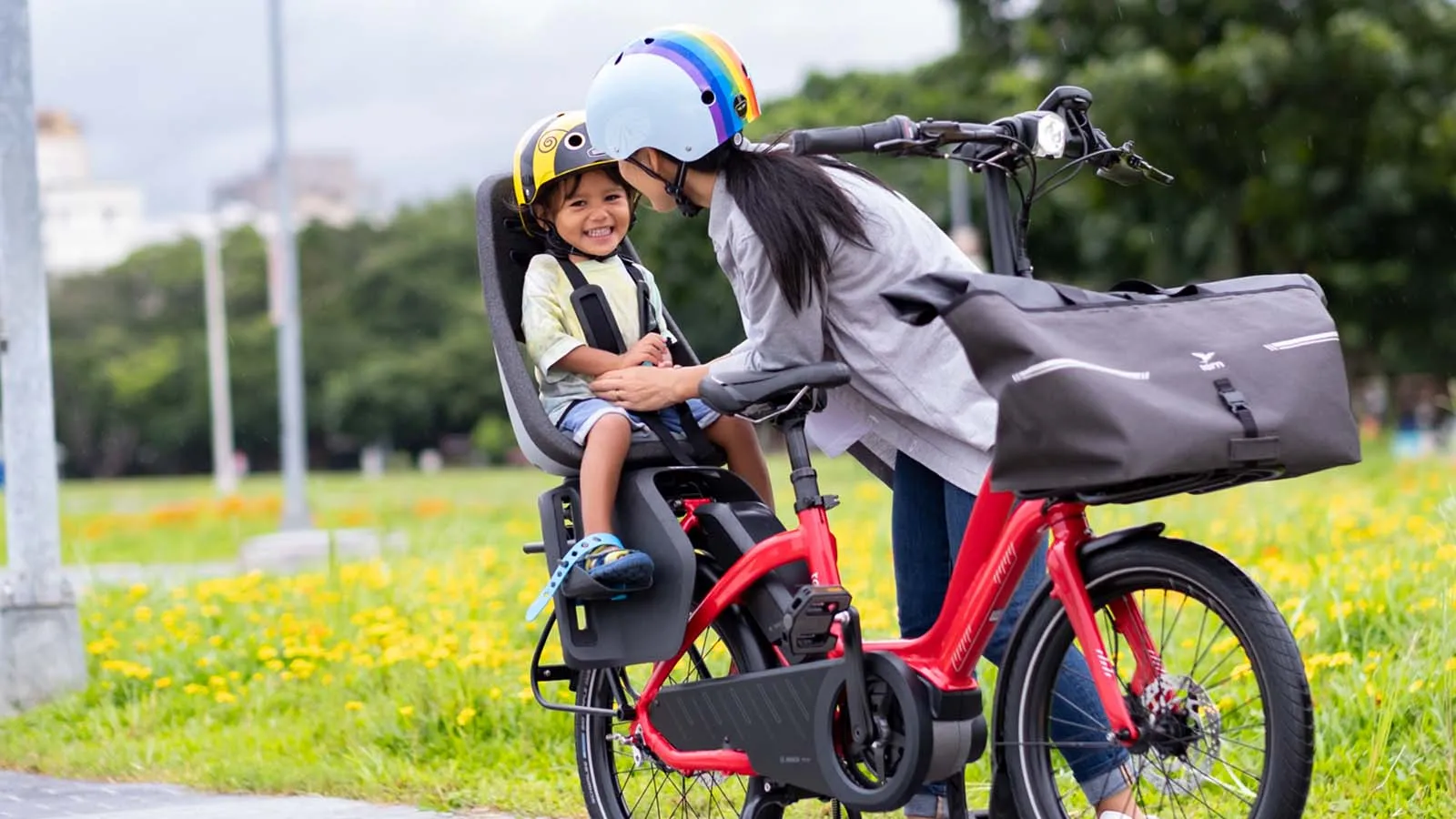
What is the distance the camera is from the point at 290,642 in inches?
274

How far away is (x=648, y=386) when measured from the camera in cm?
394

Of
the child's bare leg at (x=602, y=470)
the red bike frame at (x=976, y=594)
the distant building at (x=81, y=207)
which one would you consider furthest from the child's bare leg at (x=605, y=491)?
the distant building at (x=81, y=207)

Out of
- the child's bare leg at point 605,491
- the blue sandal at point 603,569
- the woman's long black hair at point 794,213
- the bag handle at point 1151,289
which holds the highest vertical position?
the woman's long black hair at point 794,213

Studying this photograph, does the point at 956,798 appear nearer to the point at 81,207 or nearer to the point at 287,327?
the point at 287,327

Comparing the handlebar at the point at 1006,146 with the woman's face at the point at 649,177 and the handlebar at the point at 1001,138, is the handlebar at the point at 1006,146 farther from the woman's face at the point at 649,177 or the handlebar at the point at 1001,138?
the woman's face at the point at 649,177

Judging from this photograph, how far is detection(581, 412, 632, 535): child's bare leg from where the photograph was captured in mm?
3926

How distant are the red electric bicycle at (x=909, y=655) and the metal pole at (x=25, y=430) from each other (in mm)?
3206

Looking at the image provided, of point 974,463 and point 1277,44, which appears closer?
point 974,463

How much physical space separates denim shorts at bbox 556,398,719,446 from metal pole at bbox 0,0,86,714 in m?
3.48

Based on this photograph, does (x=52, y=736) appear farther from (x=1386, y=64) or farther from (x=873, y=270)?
(x=1386, y=64)

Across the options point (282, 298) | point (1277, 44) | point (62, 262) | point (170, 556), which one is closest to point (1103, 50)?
point (1277, 44)

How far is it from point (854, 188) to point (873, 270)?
17 centimetres

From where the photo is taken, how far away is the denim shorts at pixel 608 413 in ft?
13.1

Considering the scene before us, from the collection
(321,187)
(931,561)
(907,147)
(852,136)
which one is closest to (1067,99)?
(907,147)
